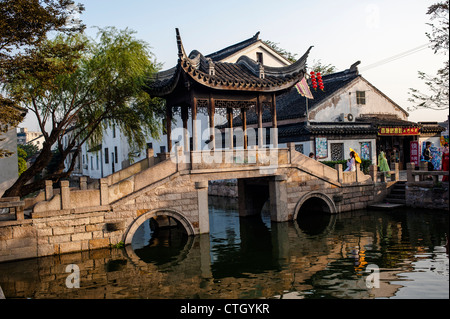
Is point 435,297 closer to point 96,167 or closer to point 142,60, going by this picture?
point 142,60

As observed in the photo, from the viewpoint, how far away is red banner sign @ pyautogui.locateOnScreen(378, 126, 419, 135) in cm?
2190

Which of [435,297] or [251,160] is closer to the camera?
[435,297]

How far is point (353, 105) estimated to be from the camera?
2252 centimetres

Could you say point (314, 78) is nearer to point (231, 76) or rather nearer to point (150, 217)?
point (231, 76)

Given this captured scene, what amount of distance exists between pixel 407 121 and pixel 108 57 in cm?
1722

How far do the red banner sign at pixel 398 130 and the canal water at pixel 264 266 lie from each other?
776 cm

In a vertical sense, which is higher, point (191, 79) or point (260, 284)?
point (191, 79)

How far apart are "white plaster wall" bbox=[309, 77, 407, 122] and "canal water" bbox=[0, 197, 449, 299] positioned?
785 centimetres

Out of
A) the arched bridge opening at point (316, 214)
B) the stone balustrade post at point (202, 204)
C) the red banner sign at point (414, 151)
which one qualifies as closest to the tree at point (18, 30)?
the stone balustrade post at point (202, 204)

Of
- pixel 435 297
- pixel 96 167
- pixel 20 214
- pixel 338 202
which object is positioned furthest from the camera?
pixel 96 167

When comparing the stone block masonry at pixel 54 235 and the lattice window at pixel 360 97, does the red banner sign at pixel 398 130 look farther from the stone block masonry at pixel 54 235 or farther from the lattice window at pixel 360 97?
the stone block masonry at pixel 54 235

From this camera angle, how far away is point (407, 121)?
23.9 m
